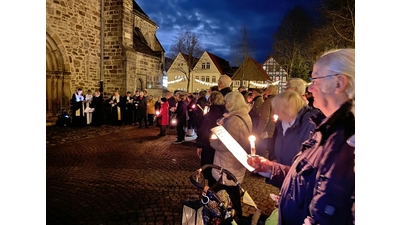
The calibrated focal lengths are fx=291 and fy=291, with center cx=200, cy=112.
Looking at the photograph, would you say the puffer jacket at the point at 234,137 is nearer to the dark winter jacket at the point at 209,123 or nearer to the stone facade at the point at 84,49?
the dark winter jacket at the point at 209,123

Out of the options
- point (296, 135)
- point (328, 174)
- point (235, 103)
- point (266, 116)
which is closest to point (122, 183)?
point (235, 103)

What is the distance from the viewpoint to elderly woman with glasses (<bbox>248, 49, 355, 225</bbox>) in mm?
1317

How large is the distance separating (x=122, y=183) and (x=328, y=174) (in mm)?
4089

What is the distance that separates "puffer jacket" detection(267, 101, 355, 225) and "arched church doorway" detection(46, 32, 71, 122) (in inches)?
479

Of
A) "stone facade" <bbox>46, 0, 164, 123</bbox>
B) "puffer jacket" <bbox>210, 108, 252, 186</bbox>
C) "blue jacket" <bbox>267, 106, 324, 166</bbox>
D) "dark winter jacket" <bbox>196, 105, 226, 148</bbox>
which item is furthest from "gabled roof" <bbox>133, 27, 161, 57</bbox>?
"blue jacket" <bbox>267, 106, 324, 166</bbox>

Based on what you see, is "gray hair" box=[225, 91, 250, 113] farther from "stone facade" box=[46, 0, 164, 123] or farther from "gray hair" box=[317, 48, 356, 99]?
"stone facade" box=[46, 0, 164, 123]

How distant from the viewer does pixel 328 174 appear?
4.36ft

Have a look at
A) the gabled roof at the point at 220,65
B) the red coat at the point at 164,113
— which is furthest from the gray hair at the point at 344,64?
the gabled roof at the point at 220,65

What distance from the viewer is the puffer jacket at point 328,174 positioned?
131cm

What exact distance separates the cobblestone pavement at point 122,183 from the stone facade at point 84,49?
4.96 meters

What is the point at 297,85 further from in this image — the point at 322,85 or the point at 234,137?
the point at 322,85
